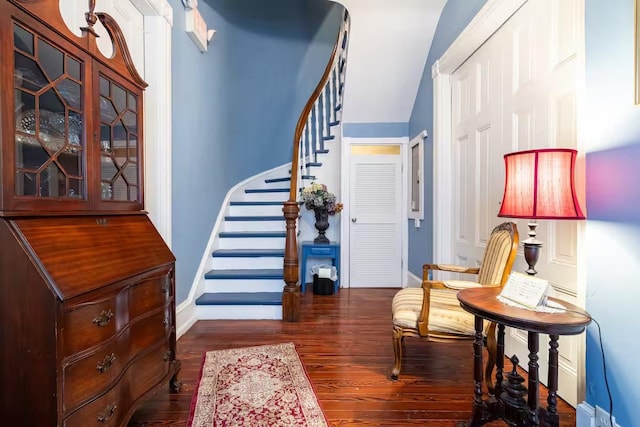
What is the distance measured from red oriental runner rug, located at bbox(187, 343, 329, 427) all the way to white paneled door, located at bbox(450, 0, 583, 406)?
1.42 meters

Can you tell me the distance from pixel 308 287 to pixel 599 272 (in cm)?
308

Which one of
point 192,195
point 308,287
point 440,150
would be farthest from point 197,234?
point 440,150

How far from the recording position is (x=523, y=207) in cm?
133

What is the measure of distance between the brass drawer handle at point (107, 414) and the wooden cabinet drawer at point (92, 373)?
0.30ft

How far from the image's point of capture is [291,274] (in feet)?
9.36

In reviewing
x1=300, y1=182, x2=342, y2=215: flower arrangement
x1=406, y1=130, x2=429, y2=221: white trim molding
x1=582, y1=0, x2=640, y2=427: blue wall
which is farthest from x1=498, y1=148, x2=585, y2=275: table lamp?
x1=300, y1=182, x2=342, y2=215: flower arrangement

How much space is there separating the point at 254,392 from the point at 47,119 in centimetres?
163

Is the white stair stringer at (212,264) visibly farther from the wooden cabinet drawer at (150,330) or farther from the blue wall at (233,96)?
the wooden cabinet drawer at (150,330)

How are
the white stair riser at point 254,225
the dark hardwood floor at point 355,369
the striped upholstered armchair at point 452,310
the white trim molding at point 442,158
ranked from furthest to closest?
1. the white stair riser at point 254,225
2. the white trim molding at point 442,158
3. the striped upholstered armchair at point 452,310
4. the dark hardwood floor at point 355,369

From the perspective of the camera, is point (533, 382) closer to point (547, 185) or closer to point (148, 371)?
point (547, 185)

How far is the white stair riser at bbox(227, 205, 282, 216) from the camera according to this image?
13.5ft

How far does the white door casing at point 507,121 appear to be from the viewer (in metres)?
1.67

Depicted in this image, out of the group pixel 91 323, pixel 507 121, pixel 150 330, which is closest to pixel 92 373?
pixel 91 323

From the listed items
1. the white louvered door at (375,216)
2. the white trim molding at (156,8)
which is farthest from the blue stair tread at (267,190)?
the white trim molding at (156,8)
